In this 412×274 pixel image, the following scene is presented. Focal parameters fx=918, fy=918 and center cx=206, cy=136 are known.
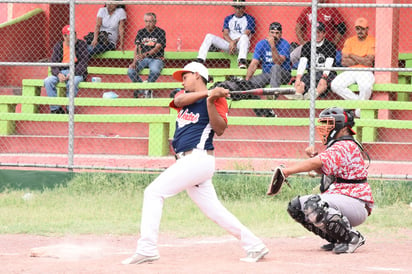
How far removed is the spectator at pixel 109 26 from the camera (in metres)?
16.2

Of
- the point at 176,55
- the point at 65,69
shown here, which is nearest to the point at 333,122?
the point at 65,69

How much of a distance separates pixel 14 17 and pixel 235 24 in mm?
4444

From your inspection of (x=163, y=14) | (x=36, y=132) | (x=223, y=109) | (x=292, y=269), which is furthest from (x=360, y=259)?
(x=163, y=14)

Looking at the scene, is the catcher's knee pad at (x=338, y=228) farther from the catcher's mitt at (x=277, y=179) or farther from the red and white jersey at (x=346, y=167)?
the catcher's mitt at (x=277, y=179)

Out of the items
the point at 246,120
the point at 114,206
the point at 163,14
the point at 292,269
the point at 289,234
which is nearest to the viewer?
the point at 292,269

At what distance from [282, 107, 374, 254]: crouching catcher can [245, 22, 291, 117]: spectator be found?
5.32 meters

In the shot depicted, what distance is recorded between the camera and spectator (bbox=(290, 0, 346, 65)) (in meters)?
15.5

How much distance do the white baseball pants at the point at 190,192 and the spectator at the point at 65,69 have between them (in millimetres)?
7181

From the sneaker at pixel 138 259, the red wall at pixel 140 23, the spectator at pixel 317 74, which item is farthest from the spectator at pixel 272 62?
the sneaker at pixel 138 259

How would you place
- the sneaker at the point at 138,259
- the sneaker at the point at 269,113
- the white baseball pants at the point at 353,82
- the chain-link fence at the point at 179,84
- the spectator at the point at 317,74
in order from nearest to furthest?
the sneaker at the point at 138,259 → the chain-link fence at the point at 179,84 → the white baseball pants at the point at 353,82 → the spectator at the point at 317,74 → the sneaker at the point at 269,113

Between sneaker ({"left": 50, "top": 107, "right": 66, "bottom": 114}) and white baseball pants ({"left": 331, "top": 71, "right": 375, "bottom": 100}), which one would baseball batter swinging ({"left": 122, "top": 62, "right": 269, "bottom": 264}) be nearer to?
white baseball pants ({"left": 331, "top": 71, "right": 375, "bottom": 100})

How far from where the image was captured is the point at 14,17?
1741cm

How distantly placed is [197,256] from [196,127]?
1310 mm

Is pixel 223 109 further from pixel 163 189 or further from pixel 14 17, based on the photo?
pixel 14 17
